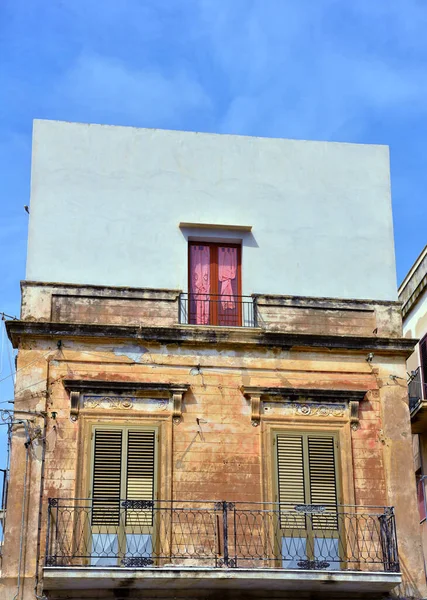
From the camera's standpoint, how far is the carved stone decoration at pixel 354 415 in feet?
64.1

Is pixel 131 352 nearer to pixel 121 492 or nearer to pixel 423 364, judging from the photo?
pixel 121 492

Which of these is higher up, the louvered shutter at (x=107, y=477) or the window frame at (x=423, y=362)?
the window frame at (x=423, y=362)

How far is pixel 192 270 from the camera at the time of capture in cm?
2044

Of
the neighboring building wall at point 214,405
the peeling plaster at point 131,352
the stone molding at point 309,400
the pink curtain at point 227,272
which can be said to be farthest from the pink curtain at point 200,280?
the stone molding at point 309,400

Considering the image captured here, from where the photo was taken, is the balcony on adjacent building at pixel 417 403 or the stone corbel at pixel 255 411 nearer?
A: the stone corbel at pixel 255 411

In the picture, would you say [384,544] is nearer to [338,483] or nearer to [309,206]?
[338,483]

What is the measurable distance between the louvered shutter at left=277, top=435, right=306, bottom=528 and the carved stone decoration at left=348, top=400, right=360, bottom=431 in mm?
1011

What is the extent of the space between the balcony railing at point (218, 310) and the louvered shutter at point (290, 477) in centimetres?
232

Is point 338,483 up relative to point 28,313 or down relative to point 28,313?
down

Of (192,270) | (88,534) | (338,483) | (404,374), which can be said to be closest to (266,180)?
(192,270)

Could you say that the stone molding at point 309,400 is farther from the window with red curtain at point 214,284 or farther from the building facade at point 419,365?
the building facade at point 419,365

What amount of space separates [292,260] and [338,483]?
4.33 m

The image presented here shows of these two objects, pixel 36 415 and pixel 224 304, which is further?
pixel 224 304

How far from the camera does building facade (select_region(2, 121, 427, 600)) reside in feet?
59.3
